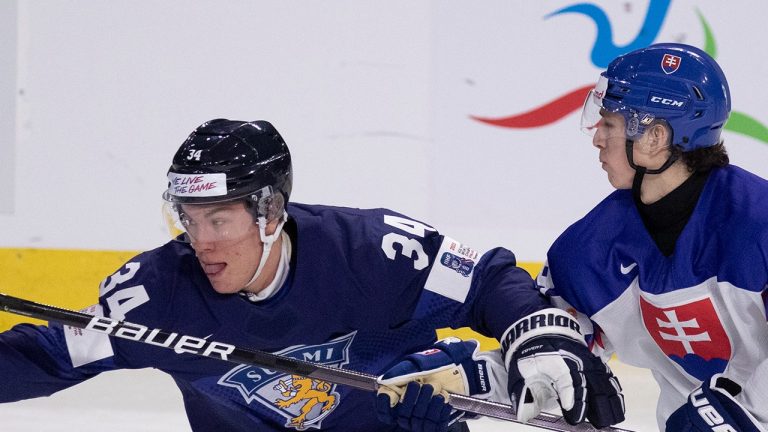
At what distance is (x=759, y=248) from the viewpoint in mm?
2188

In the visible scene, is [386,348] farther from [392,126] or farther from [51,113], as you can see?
[51,113]

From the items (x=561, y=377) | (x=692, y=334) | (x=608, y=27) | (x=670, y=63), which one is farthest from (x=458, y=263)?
(x=608, y=27)

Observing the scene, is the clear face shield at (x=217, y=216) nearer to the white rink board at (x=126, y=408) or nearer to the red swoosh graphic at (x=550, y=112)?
the white rink board at (x=126, y=408)

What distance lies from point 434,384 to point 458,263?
343 mm

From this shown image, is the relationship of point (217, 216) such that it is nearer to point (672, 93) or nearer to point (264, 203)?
point (264, 203)

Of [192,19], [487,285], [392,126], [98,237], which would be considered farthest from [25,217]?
[487,285]

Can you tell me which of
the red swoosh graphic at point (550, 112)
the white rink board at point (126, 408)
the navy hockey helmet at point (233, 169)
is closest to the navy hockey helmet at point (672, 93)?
the navy hockey helmet at point (233, 169)

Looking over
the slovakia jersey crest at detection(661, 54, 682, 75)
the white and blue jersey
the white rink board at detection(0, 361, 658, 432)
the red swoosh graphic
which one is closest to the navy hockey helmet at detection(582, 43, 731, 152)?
the slovakia jersey crest at detection(661, 54, 682, 75)

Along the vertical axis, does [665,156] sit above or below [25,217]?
above

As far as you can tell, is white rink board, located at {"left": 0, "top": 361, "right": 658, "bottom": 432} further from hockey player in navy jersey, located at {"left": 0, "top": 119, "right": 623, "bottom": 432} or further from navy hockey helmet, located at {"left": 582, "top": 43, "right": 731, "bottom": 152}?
navy hockey helmet, located at {"left": 582, "top": 43, "right": 731, "bottom": 152}

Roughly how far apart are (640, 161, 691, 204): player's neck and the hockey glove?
1.64ft

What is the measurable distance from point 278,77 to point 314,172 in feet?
1.41

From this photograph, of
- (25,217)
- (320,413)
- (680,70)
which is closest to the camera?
(680,70)

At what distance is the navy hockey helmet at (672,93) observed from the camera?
7.80ft
